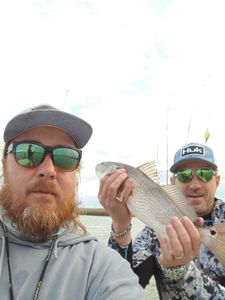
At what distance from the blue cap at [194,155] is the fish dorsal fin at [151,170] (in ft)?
3.30

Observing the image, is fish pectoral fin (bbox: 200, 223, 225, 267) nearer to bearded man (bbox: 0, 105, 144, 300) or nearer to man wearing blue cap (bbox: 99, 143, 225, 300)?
man wearing blue cap (bbox: 99, 143, 225, 300)

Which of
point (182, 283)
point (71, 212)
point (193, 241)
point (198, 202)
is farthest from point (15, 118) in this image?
point (198, 202)

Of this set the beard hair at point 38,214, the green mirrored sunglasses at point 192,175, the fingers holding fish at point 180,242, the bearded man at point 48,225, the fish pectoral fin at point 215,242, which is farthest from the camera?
the green mirrored sunglasses at point 192,175

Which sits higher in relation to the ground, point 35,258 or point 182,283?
point 35,258

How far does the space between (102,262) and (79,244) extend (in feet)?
0.73

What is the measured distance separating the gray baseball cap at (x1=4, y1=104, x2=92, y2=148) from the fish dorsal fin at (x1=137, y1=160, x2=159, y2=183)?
0.78 meters

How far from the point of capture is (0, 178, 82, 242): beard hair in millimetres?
2531

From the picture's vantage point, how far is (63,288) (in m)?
2.23

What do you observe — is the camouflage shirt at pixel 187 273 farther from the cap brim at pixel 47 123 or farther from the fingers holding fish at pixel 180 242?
the cap brim at pixel 47 123

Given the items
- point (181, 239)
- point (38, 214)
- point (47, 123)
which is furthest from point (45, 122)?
point (181, 239)

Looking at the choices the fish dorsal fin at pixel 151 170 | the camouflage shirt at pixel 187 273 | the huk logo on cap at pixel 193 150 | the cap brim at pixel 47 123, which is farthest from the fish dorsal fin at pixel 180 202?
the huk logo on cap at pixel 193 150

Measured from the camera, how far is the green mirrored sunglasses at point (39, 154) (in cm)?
261

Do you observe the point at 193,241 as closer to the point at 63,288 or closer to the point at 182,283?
the point at 182,283

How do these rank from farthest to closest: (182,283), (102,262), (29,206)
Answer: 1. (182,283)
2. (29,206)
3. (102,262)
